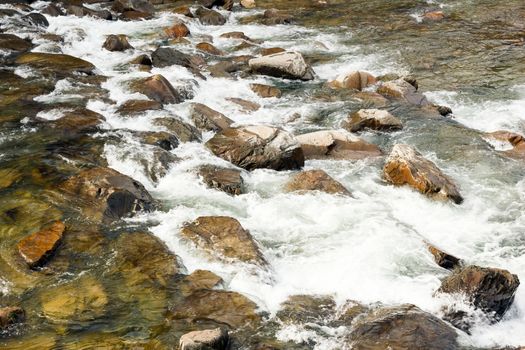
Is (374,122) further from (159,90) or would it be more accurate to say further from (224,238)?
(224,238)

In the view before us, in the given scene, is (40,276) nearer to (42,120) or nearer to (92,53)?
(42,120)

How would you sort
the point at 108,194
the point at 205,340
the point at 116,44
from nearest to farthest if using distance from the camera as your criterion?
the point at 205,340, the point at 108,194, the point at 116,44

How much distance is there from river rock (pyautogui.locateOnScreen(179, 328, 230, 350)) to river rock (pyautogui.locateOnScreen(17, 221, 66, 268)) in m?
2.58

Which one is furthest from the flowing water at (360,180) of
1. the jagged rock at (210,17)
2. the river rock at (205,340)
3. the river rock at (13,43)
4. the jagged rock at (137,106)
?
the jagged rock at (210,17)

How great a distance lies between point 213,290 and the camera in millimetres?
6918

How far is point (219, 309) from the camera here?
658cm

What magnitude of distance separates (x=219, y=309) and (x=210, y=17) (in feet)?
50.5

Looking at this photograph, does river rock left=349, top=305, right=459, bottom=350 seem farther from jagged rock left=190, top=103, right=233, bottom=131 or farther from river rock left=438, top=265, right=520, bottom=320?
jagged rock left=190, top=103, right=233, bottom=131

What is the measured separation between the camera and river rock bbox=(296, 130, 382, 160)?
10.8 m

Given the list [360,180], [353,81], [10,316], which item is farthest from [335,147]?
[10,316]

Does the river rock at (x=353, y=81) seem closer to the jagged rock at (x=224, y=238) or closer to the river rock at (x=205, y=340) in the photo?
the jagged rock at (x=224, y=238)

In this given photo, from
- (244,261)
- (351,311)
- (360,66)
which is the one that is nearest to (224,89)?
(360,66)

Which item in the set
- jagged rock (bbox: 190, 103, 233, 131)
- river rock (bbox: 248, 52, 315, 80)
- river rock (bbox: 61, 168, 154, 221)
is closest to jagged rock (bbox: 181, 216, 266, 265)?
river rock (bbox: 61, 168, 154, 221)

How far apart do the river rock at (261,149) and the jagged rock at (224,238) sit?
213 centimetres
